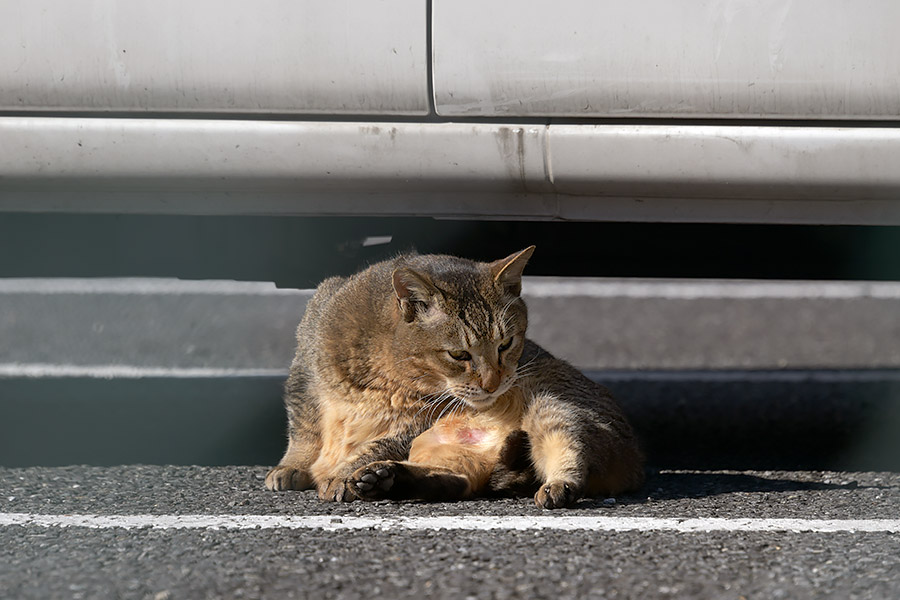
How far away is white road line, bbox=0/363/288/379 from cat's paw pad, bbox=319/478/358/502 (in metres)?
2.21

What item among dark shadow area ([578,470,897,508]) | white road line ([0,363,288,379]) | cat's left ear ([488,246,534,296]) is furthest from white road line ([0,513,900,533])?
white road line ([0,363,288,379])

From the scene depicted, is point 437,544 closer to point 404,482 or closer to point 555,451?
point 404,482

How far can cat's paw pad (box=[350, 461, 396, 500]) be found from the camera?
8.49ft

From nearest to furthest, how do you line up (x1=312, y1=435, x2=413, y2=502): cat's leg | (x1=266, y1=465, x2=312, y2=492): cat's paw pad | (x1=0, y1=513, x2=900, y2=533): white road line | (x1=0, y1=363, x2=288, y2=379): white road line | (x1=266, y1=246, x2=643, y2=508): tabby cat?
(x1=0, y1=513, x2=900, y2=533): white road line, (x1=312, y1=435, x2=413, y2=502): cat's leg, (x1=266, y1=246, x2=643, y2=508): tabby cat, (x1=266, y1=465, x2=312, y2=492): cat's paw pad, (x1=0, y1=363, x2=288, y2=379): white road line

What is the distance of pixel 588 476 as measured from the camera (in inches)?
106

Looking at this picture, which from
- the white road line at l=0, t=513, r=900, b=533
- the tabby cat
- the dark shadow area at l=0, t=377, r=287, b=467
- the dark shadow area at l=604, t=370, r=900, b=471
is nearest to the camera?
the white road line at l=0, t=513, r=900, b=533

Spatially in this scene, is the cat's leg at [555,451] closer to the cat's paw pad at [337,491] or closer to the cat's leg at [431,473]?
the cat's leg at [431,473]

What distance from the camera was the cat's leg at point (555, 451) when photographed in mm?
2549

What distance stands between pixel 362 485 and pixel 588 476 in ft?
1.98

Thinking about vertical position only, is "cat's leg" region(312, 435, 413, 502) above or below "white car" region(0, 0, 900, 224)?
below

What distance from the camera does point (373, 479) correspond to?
2.59 metres

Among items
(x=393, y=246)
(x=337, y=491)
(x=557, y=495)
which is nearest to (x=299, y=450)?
(x=337, y=491)

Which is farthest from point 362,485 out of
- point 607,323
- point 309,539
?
point 607,323

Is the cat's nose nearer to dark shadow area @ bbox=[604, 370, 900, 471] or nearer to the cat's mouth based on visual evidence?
the cat's mouth
